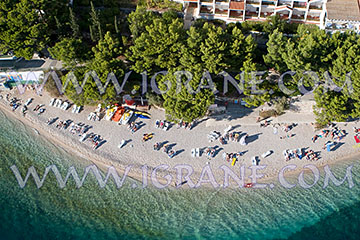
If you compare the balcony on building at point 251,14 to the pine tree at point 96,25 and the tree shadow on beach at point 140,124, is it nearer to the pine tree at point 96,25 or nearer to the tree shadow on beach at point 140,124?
the pine tree at point 96,25

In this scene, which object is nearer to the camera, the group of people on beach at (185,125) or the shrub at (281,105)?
the shrub at (281,105)

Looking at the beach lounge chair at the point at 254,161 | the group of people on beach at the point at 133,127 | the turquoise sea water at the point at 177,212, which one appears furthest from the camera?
the group of people on beach at the point at 133,127

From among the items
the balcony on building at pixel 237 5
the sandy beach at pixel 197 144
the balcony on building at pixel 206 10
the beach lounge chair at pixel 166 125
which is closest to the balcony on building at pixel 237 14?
the balcony on building at pixel 237 5

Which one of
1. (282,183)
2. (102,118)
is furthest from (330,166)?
(102,118)

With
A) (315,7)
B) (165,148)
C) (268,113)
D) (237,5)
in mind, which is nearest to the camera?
(165,148)

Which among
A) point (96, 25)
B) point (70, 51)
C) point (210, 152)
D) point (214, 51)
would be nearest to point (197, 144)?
point (210, 152)

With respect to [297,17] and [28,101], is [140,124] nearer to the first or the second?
[28,101]

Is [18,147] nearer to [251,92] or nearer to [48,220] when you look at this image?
[48,220]

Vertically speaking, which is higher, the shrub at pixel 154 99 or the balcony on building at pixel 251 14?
the balcony on building at pixel 251 14
